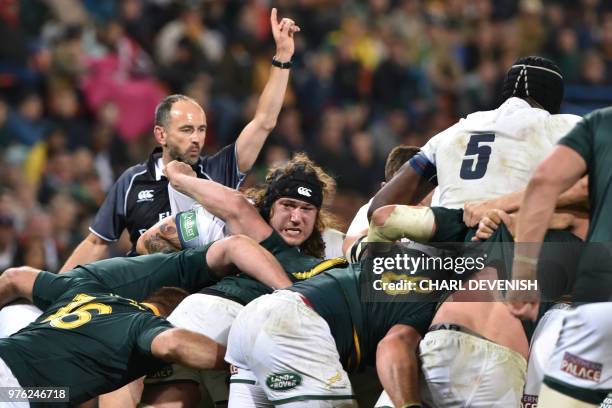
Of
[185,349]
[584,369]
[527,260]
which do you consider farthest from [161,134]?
[584,369]

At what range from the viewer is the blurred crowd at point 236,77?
35.0 ft

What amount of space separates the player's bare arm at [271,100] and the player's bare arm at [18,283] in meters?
1.92

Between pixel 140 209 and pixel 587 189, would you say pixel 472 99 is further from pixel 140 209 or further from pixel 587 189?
pixel 587 189

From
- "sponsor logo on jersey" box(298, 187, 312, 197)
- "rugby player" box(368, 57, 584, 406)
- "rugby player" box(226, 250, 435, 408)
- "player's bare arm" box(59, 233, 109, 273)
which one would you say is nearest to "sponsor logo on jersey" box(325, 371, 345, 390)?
"rugby player" box(226, 250, 435, 408)

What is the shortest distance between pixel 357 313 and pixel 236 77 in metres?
7.56

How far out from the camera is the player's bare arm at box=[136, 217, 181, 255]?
6227 millimetres

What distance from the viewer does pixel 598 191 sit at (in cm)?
420

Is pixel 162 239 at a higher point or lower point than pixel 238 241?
lower

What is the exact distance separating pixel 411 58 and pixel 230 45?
2481mm

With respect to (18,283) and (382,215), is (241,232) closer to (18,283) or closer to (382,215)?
(382,215)

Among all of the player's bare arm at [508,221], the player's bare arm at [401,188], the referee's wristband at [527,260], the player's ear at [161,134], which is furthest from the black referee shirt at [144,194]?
the referee's wristband at [527,260]

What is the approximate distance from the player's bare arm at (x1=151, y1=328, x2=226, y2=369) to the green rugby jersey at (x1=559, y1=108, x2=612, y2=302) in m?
1.75

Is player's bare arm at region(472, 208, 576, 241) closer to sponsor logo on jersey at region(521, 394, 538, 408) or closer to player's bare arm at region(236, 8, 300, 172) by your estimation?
sponsor logo on jersey at region(521, 394, 538, 408)

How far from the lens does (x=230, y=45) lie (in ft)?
41.6
